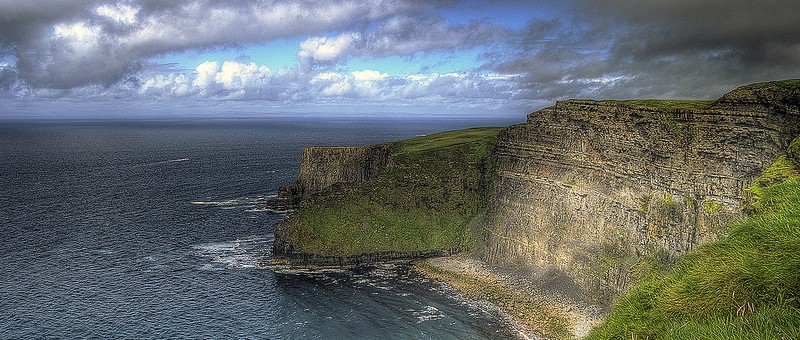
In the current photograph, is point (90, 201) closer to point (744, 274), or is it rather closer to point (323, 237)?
point (323, 237)

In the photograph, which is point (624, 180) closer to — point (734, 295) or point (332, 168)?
point (734, 295)

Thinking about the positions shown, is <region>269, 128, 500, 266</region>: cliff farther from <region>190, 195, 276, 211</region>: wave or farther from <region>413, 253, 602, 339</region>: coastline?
<region>190, 195, 276, 211</region>: wave

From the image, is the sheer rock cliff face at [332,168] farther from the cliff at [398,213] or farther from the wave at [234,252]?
the wave at [234,252]

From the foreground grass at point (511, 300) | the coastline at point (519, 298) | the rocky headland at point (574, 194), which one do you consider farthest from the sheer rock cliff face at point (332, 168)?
the foreground grass at point (511, 300)

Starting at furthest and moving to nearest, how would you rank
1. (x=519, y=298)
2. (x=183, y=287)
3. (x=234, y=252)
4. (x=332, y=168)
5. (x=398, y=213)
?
1. (x=332, y=168)
2. (x=398, y=213)
3. (x=234, y=252)
4. (x=183, y=287)
5. (x=519, y=298)

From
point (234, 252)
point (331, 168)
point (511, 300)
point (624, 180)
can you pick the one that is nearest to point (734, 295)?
point (624, 180)

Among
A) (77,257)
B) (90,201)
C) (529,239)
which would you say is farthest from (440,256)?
(90,201)
